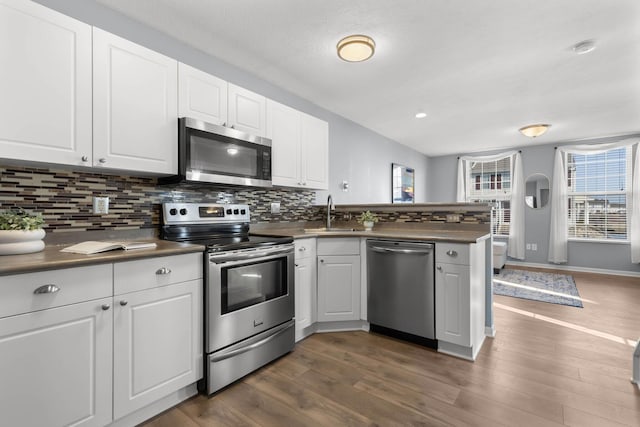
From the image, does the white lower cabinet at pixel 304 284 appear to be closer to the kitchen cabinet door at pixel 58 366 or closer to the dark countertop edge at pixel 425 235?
the dark countertop edge at pixel 425 235

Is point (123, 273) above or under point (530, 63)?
under

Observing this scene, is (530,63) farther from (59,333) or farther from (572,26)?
(59,333)

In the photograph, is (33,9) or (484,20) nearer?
(33,9)

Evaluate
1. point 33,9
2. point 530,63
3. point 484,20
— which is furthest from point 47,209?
point 530,63

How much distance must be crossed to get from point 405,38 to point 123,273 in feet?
8.34

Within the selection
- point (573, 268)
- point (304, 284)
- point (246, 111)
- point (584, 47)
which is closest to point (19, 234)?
point (246, 111)

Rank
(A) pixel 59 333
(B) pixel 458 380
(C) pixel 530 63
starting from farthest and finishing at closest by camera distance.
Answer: (C) pixel 530 63 < (B) pixel 458 380 < (A) pixel 59 333

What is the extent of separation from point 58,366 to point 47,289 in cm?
34

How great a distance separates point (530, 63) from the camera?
288 cm

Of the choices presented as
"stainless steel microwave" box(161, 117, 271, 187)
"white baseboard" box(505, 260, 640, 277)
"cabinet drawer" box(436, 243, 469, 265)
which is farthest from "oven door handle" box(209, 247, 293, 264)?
"white baseboard" box(505, 260, 640, 277)

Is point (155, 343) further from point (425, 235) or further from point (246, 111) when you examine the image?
point (425, 235)

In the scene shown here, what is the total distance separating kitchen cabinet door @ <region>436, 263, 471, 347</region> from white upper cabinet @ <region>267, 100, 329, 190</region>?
1.51 meters

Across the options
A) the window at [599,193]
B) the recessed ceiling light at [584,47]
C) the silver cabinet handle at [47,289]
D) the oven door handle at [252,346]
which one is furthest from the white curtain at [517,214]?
the silver cabinet handle at [47,289]

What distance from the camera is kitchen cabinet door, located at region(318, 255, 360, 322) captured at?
109 inches
